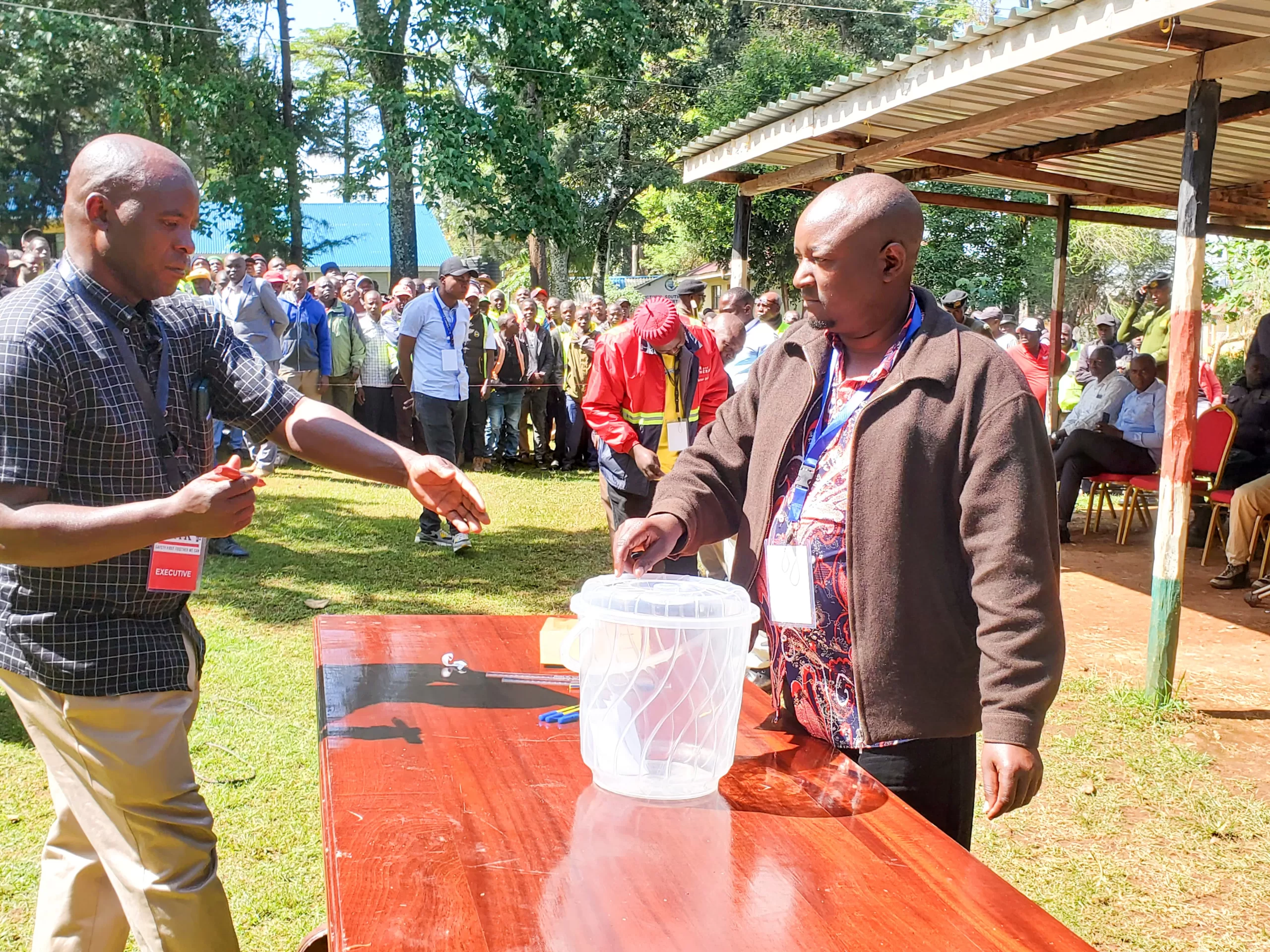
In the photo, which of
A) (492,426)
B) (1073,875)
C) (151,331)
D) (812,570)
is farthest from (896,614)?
(492,426)

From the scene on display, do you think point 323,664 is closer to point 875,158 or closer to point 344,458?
point 344,458

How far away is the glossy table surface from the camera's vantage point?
4.83ft

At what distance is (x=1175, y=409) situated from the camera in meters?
5.30

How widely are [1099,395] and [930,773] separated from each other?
892 cm

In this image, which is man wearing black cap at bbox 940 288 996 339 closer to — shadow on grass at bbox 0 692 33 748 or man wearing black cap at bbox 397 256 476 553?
man wearing black cap at bbox 397 256 476 553

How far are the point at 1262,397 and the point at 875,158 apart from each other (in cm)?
375

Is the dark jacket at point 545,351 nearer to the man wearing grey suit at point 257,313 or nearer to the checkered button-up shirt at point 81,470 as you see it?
the man wearing grey suit at point 257,313

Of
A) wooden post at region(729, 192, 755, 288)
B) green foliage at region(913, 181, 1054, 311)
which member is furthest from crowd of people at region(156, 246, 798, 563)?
green foliage at region(913, 181, 1054, 311)

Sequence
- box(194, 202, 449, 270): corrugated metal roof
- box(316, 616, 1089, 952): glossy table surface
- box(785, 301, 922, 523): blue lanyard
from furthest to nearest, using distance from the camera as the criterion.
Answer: box(194, 202, 449, 270): corrugated metal roof < box(785, 301, 922, 523): blue lanyard < box(316, 616, 1089, 952): glossy table surface

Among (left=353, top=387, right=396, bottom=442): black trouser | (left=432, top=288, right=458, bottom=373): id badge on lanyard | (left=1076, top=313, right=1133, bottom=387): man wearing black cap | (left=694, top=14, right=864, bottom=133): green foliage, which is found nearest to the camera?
(left=432, top=288, right=458, bottom=373): id badge on lanyard

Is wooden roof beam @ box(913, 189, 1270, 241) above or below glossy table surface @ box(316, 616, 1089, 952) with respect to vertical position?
above

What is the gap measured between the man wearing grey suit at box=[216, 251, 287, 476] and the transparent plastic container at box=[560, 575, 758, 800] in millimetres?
7895

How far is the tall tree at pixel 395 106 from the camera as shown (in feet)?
56.7

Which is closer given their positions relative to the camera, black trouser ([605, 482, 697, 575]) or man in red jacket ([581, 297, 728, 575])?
man in red jacket ([581, 297, 728, 575])
